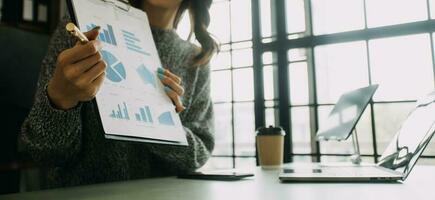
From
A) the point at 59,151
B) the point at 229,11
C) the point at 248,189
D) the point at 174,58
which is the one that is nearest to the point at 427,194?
the point at 248,189

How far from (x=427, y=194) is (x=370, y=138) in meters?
2.01

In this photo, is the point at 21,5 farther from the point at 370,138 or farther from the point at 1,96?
the point at 370,138

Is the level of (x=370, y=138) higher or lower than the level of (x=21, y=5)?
lower

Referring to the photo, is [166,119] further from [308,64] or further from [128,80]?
[308,64]

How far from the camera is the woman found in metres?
0.69

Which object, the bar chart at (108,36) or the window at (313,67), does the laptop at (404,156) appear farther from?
the window at (313,67)

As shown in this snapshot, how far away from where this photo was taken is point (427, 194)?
0.54 m

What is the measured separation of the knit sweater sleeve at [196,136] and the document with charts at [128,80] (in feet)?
0.76

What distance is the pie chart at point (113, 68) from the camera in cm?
75

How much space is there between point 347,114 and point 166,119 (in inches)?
32.6

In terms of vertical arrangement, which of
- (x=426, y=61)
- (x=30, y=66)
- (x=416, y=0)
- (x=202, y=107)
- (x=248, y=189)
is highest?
(x=416, y=0)

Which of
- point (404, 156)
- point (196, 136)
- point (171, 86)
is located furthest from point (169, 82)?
point (404, 156)

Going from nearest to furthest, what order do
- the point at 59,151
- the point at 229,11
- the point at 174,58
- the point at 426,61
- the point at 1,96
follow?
1. the point at 59,151
2. the point at 1,96
3. the point at 174,58
4. the point at 426,61
5. the point at 229,11

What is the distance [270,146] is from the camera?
52.1 inches
